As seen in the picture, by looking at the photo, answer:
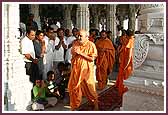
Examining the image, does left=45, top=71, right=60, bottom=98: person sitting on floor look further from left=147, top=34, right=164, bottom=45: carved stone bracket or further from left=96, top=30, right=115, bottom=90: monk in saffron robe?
left=147, top=34, right=164, bottom=45: carved stone bracket

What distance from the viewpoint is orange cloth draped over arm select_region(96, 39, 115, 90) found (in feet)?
22.2

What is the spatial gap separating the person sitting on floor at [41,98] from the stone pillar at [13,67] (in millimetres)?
239

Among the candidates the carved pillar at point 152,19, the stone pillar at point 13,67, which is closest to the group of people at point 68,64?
the stone pillar at point 13,67

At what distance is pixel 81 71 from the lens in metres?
4.93

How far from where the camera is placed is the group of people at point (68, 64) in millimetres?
4953

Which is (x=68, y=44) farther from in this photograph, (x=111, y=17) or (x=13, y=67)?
(x=111, y=17)

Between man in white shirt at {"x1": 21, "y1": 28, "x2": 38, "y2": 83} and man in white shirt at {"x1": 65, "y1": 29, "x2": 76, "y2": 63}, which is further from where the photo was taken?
man in white shirt at {"x1": 65, "y1": 29, "x2": 76, "y2": 63}

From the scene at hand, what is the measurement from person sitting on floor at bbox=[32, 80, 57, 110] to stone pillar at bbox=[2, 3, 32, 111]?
0.78 feet

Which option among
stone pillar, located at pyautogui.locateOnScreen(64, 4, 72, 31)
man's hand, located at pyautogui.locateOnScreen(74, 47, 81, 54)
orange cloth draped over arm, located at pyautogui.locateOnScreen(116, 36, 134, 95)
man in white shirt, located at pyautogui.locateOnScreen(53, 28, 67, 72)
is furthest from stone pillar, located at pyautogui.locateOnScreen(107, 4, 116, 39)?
man's hand, located at pyautogui.locateOnScreen(74, 47, 81, 54)

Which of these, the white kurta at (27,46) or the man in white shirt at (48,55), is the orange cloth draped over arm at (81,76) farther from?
the man in white shirt at (48,55)

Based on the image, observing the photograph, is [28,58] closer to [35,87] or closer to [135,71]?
[35,87]

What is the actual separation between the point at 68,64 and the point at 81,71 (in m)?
1.44

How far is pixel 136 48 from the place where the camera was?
13.5ft

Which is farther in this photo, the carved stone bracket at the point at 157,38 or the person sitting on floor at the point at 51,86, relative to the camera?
the person sitting on floor at the point at 51,86
